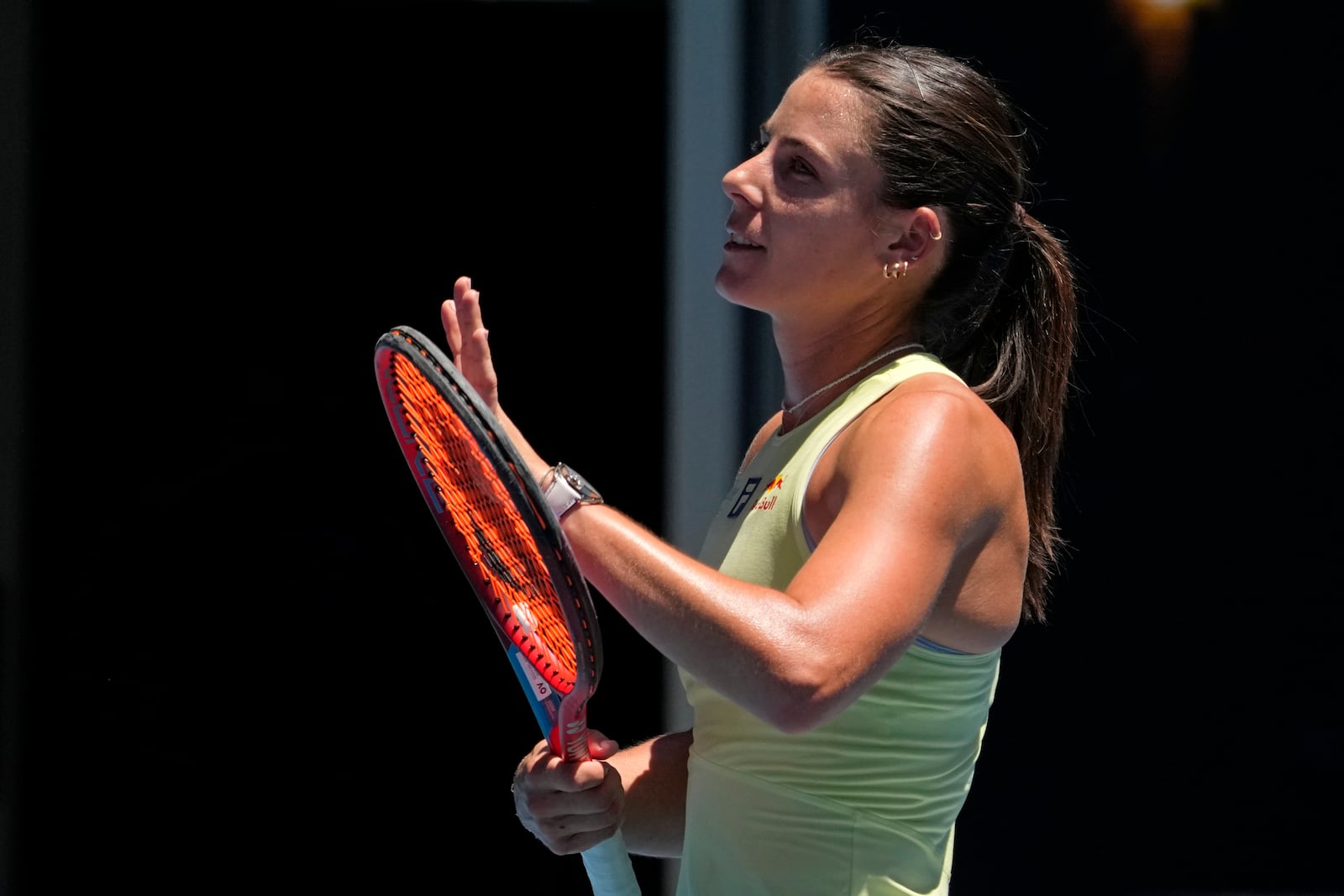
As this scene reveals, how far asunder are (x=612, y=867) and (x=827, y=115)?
93 centimetres

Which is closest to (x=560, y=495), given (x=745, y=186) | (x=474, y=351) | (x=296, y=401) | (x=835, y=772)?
(x=474, y=351)

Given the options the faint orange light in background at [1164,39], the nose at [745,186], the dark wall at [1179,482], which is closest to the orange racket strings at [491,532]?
the nose at [745,186]

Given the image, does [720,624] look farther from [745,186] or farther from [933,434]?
[745,186]

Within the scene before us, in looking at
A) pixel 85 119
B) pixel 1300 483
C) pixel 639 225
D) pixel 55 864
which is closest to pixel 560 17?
pixel 639 225

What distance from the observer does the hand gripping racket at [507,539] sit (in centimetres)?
137

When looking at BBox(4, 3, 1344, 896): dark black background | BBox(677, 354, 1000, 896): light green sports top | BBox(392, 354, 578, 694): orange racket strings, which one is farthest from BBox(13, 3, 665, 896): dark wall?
BBox(677, 354, 1000, 896): light green sports top

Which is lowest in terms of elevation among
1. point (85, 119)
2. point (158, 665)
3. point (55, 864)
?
point (55, 864)

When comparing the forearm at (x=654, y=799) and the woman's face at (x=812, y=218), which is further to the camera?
the forearm at (x=654, y=799)

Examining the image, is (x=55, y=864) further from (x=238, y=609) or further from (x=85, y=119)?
(x=85, y=119)

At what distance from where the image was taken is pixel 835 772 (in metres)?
1.55

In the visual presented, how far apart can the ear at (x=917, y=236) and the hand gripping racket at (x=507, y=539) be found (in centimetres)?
59

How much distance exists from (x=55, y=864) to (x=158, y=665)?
0.43m

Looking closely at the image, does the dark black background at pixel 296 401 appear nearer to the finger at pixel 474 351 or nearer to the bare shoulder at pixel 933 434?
the finger at pixel 474 351

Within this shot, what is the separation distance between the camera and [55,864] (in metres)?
2.87
